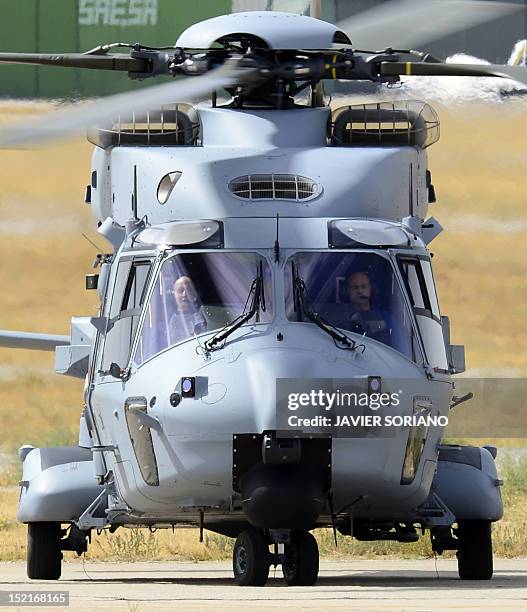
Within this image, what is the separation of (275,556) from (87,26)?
24.4m

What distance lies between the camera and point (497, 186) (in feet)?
129

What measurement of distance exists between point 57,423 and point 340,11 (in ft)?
31.9

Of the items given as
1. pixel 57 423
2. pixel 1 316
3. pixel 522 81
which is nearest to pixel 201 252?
pixel 522 81

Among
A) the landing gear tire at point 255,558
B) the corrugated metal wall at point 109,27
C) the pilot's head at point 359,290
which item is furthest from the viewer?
the corrugated metal wall at point 109,27

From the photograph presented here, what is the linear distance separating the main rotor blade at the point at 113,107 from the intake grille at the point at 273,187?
729 millimetres

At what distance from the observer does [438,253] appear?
39469 millimetres

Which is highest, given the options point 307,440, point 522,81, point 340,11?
point 522,81

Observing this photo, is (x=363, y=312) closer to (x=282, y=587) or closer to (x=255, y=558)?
(x=255, y=558)

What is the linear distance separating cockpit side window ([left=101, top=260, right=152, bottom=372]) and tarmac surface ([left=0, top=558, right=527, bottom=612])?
1.68 m

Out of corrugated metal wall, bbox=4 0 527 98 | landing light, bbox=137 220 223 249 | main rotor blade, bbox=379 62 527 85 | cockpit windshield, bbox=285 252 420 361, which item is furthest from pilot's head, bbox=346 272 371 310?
corrugated metal wall, bbox=4 0 527 98

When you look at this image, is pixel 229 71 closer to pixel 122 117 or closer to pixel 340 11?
pixel 122 117

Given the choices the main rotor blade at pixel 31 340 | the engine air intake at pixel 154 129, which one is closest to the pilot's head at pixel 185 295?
the engine air intake at pixel 154 129

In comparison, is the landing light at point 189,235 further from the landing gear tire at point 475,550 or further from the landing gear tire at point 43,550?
the landing gear tire at point 475,550

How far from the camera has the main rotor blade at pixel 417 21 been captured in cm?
1551
